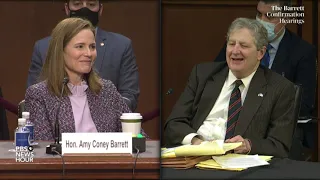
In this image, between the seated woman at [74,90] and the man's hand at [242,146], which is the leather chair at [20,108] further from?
the man's hand at [242,146]

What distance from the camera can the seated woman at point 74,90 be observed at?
3299 millimetres

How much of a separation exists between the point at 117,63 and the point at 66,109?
0.43 m

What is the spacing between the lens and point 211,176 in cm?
226

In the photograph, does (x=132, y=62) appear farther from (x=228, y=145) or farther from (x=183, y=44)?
(x=228, y=145)

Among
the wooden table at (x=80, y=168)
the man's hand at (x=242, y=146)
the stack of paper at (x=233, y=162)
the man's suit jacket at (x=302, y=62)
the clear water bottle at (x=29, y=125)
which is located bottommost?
the wooden table at (x=80, y=168)

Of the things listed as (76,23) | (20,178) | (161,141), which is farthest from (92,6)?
(20,178)

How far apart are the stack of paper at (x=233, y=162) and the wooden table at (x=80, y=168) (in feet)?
1.03

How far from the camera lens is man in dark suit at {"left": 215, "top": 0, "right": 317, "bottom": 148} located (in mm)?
2982

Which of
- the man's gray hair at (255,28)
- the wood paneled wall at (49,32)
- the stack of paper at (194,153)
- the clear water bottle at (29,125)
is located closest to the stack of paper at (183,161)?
the stack of paper at (194,153)

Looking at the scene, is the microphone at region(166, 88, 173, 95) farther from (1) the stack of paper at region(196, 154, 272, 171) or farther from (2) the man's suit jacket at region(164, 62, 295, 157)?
(1) the stack of paper at region(196, 154, 272, 171)

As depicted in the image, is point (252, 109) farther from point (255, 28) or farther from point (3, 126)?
point (3, 126)

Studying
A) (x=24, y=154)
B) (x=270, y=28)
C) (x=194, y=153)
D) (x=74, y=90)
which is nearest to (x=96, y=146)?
(x=24, y=154)

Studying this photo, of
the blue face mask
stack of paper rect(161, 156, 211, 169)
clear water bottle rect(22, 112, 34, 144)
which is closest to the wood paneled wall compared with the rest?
clear water bottle rect(22, 112, 34, 144)

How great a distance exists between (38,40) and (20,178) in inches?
44.4
